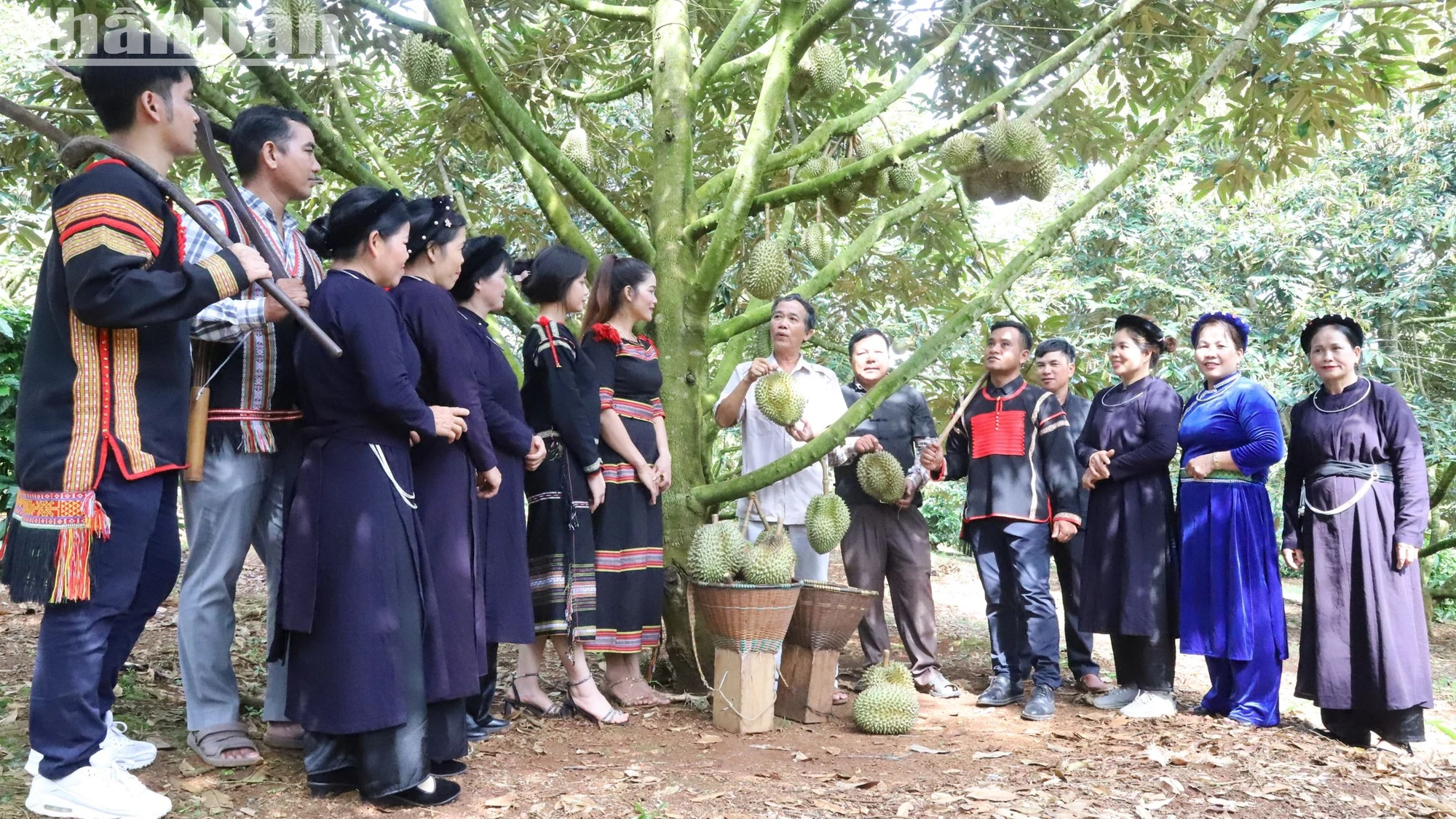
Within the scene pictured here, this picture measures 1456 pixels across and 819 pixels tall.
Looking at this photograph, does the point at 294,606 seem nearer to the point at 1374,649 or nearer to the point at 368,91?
the point at 1374,649

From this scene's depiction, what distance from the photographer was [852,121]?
541 centimetres

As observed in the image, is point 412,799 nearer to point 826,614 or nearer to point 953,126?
point 826,614

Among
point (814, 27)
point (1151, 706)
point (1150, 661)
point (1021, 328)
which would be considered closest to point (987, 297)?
point (1021, 328)

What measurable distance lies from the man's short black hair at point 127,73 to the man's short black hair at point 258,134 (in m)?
0.47

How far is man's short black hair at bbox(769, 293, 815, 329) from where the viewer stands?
5570 millimetres

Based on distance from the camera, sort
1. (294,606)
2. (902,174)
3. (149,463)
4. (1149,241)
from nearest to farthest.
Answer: (149,463) → (294,606) → (902,174) → (1149,241)

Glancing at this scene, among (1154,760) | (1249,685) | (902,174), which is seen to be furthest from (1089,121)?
(1154,760)

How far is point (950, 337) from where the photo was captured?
467 centimetres

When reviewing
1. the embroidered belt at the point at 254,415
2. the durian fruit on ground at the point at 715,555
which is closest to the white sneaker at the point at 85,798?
the embroidered belt at the point at 254,415

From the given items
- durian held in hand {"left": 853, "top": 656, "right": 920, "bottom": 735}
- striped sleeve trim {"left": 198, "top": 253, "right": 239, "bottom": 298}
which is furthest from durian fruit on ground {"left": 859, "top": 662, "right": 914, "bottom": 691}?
striped sleeve trim {"left": 198, "top": 253, "right": 239, "bottom": 298}

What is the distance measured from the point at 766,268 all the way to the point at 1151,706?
282 cm

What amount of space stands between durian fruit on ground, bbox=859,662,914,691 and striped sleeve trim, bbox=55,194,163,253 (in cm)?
326

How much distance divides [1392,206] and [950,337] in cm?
743

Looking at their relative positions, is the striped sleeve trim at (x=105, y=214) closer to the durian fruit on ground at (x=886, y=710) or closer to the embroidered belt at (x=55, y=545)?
the embroidered belt at (x=55, y=545)
